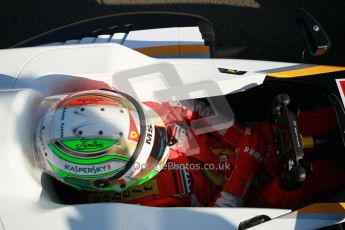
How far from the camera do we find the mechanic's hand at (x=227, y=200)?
148 cm

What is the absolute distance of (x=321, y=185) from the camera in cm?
150

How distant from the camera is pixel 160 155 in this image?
1.36 metres

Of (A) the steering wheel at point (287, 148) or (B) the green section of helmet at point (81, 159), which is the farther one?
(A) the steering wheel at point (287, 148)

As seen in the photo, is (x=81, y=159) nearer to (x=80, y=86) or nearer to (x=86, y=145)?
(x=86, y=145)

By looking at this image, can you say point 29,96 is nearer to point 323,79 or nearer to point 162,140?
point 162,140

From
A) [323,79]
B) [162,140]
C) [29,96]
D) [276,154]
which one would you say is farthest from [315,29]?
[29,96]

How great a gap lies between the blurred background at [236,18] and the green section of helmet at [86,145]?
1.41 meters

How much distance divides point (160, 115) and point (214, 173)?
304mm

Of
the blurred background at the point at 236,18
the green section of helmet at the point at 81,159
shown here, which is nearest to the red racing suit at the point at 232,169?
the green section of helmet at the point at 81,159

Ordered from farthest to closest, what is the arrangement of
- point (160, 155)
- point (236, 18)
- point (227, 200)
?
point (236, 18)
point (227, 200)
point (160, 155)

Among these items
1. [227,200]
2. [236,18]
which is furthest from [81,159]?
[236,18]

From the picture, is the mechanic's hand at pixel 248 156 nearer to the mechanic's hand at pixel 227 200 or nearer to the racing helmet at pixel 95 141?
the mechanic's hand at pixel 227 200

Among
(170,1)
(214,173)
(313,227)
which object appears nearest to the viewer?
(313,227)

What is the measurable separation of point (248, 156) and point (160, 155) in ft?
1.24
